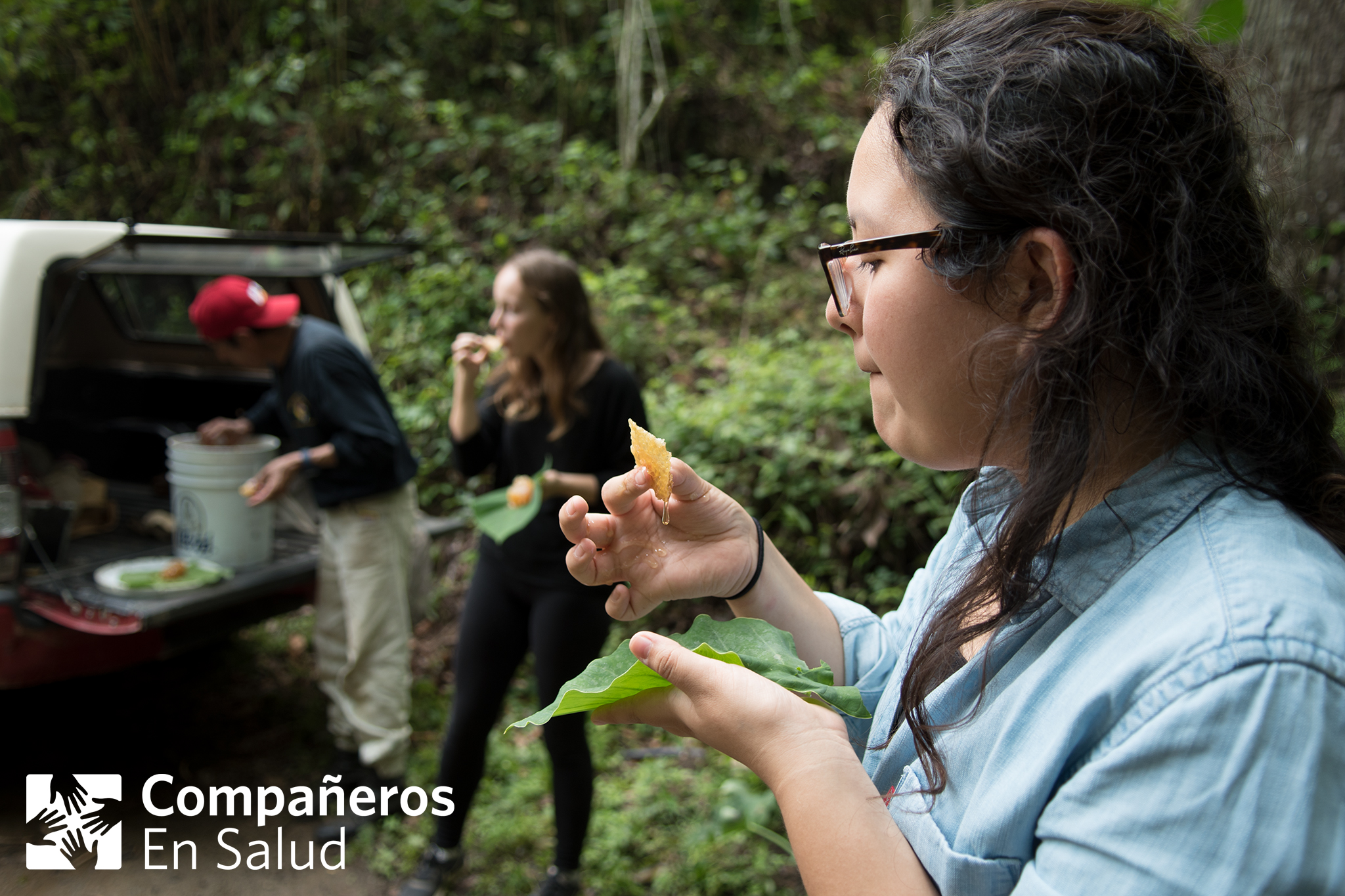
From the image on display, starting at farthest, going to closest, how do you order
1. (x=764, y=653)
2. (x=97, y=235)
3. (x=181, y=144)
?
(x=181, y=144)
(x=97, y=235)
(x=764, y=653)

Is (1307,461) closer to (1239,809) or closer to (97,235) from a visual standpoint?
(1239,809)

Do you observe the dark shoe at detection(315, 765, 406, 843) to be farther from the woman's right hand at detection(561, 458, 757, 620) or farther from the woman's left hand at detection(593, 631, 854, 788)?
the woman's left hand at detection(593, 631, 854, 788)

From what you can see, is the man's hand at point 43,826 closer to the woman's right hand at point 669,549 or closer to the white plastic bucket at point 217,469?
the white plastic bucket at point 217,469

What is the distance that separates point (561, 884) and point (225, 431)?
113 inches

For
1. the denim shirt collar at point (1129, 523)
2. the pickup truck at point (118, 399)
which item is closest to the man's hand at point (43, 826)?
the pickup truck at point (118, 399)

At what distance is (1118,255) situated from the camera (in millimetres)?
986

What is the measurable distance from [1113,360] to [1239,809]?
1.58ft

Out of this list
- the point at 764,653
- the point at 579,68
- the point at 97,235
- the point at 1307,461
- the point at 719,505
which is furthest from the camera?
the point at 579,68

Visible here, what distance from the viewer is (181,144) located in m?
10.1

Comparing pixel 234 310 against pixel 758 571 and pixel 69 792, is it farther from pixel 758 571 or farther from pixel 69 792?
pixel 758 571

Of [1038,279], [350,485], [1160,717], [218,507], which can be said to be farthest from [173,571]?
[1160,717]

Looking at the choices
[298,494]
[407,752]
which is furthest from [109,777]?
[298,494]

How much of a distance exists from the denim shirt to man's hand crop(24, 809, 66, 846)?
279 centimetres

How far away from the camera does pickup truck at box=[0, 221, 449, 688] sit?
11.3 ft
